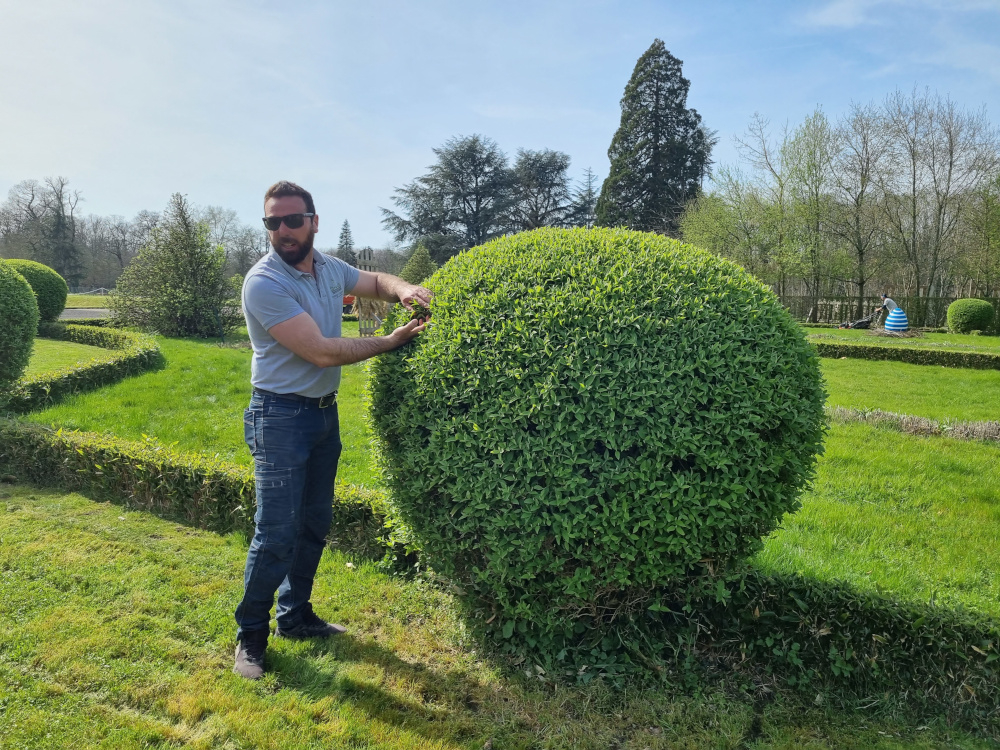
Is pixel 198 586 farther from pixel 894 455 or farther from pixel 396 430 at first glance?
pixel 894 455

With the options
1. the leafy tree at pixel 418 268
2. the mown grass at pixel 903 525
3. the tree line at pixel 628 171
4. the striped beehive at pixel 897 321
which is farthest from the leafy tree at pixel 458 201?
the mown grass at pixel 903 525

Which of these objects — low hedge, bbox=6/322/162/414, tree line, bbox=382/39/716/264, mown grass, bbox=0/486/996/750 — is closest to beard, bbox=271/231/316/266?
mown grass, bbox=0/486/996/750

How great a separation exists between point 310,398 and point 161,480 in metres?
2.93

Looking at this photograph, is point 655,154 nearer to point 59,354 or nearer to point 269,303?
point 59,354

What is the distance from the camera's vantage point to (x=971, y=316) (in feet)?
82.4

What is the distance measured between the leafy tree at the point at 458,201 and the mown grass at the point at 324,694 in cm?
3700

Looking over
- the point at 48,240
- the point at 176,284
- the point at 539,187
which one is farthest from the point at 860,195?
the point at 48,240

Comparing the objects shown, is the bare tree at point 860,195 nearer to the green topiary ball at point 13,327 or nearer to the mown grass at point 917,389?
the mown grass at point 917,389

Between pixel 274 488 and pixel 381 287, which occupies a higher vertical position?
pixel 381 287

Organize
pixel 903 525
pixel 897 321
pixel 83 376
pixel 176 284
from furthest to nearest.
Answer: pixel 897 321
pixel 176 284
pixel 83 376
pixel 903 525

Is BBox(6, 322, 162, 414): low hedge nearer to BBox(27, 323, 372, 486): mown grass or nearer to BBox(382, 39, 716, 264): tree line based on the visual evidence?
BBox(27, 323, 372, 486): mown grass

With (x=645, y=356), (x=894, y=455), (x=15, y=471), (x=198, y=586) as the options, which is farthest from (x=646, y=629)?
(x=15, y=471)

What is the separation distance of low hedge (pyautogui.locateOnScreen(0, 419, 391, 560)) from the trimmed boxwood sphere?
1.32m

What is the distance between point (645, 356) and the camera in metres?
2.88
